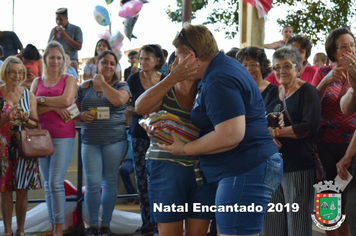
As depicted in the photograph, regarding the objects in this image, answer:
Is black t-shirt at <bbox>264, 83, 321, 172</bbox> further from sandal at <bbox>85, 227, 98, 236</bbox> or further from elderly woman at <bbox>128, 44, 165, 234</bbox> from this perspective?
sandal at <bbox>85, 227, 98, 236</bbox>

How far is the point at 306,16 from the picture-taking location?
47.5 ft

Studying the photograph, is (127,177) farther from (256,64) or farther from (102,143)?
(256,64)

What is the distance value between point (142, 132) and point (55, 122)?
93 cm

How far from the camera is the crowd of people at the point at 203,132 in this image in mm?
2156

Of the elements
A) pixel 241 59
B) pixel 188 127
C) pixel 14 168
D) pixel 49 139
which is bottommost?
pixel 14 168

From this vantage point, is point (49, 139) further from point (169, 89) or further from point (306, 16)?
point (306, 16)

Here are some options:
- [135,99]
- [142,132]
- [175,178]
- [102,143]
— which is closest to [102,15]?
[135,99]

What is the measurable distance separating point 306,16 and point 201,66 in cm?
1321

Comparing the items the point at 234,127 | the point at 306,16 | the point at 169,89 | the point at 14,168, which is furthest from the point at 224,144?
the point at 306,16

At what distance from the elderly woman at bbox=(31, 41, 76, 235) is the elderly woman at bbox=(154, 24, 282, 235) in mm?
2611

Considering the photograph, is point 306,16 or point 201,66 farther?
point 306,16

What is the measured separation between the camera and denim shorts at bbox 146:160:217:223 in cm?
265

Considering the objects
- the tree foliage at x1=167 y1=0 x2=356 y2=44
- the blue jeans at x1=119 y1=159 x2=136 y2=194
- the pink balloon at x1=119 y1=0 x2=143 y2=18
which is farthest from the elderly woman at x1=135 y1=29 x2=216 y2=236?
the tree foliage at x1=167 y1=0 x2=356 y2=44

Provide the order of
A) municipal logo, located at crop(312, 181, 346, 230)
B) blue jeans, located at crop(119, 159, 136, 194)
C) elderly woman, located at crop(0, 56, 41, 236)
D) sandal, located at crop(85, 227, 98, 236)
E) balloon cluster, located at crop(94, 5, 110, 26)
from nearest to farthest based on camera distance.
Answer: municipal logo, located at crop(312, 181, 346, 230) → elderly woman, located at crop(0, 56, 41, 236) → sandal, located at crop(85, 227, 98, 236) → blue jeans, located at crop(119, 159, 136, 194) → balloon cluster, located at crop(94, 5, 110, 26)
